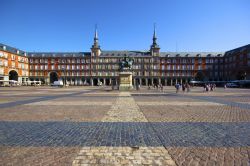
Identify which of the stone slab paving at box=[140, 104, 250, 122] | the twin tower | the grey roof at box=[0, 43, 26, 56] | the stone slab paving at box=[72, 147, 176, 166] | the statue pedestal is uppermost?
the twin tower

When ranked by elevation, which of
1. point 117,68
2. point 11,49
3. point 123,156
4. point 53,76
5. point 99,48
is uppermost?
point 99,48

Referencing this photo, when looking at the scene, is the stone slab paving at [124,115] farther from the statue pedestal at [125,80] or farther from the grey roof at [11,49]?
the grey roof at [11,49]

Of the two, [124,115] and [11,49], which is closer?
[124,115]

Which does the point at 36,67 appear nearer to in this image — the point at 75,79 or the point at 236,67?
the point at 75,79

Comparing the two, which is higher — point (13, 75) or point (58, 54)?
point (58, 54)

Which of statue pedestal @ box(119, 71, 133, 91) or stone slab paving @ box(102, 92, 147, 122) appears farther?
statue pedestal @ box(119, 71, 133, 91)

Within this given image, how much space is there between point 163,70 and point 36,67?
230 feet

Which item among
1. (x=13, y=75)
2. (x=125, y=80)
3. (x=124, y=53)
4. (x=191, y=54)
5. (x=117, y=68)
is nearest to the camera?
(x=125, y=80)

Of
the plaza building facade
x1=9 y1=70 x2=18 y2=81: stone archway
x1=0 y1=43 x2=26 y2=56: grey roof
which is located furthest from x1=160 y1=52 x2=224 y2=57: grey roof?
x1=9 y1=70 x2=18 y2=81: stone archway

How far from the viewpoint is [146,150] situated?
446 cm

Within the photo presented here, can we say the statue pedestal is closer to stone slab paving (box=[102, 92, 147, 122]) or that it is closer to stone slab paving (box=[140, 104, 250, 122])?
stone slab paving (box=[102, 92, 147, 122])

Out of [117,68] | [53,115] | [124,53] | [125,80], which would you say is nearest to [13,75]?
[117,68]

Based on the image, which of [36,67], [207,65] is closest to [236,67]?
[207,65]

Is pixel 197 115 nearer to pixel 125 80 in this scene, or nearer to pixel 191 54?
pixel 125 80
